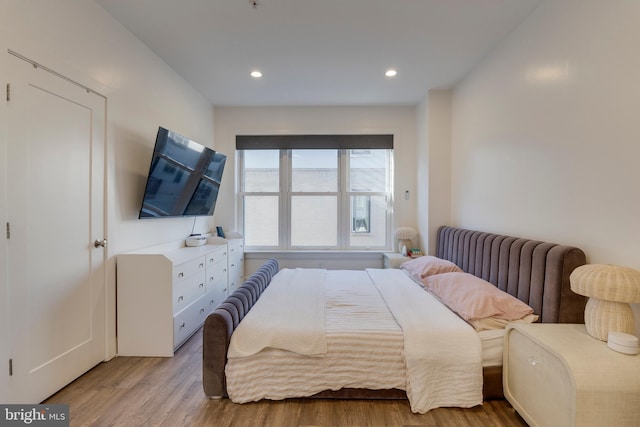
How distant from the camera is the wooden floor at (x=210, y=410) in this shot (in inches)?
65.1

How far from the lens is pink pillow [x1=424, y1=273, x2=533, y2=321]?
6.17 ft

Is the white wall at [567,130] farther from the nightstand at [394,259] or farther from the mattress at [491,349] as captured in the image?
the nightstand at [394,259]

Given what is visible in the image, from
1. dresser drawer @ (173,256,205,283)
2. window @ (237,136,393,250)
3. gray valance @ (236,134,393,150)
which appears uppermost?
Result: gray valance @ (236,134,393,150)

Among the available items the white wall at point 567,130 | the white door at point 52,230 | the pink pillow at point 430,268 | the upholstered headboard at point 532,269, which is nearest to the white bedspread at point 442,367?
the upholstered headboard at point 532,269

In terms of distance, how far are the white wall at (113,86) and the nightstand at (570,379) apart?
291 cm

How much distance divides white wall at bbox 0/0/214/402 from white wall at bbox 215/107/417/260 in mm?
927

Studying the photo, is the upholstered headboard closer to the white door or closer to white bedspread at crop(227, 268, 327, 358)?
white bedspread at crop(227, 268, 327, 358)

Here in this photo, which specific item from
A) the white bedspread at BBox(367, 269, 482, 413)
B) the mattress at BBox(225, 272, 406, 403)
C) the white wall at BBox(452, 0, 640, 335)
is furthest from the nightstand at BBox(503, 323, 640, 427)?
the mattress at BBox(225, 272, 406, 403)

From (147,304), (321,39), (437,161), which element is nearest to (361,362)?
(147,304)

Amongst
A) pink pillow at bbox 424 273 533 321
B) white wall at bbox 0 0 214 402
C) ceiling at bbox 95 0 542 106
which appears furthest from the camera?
ceiling at bbox 95 0 542 106

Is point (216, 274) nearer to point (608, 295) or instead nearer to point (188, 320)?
point (188, 320)

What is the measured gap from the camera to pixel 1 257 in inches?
61.2

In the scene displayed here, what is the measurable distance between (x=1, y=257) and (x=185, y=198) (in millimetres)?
1565

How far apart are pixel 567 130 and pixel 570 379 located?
4.97 ft
